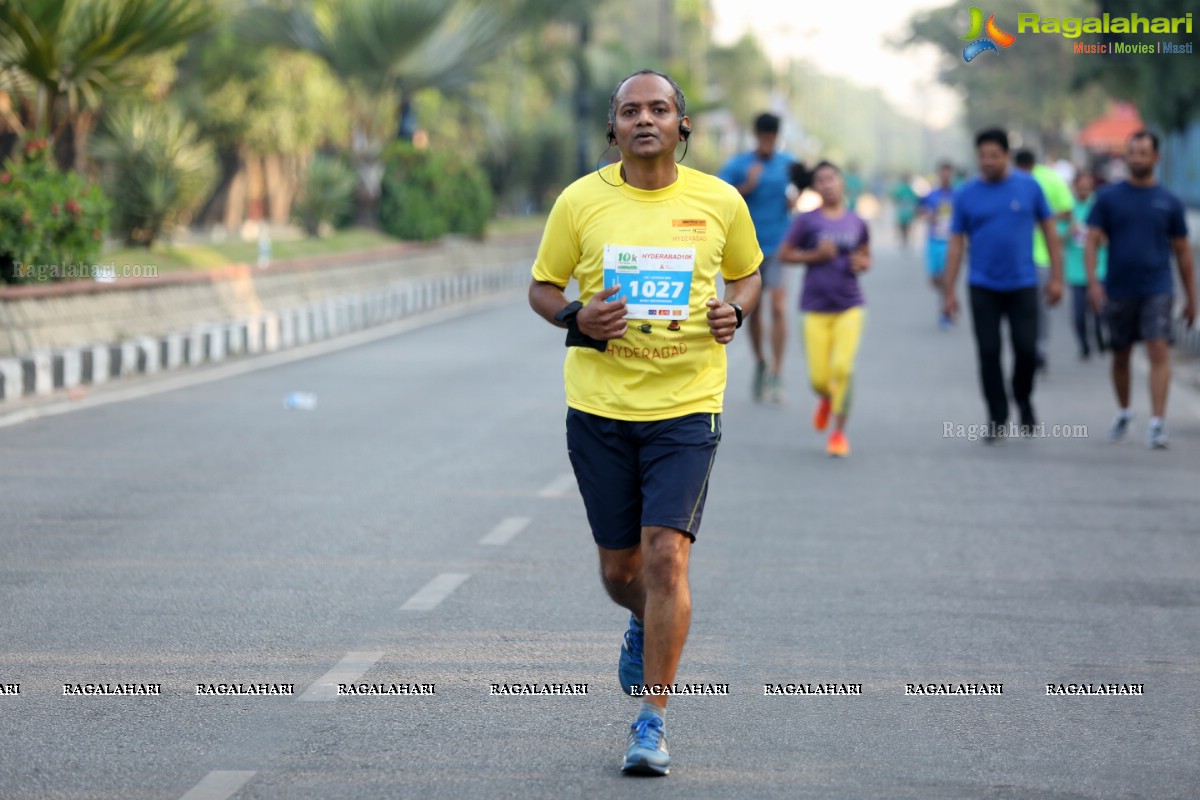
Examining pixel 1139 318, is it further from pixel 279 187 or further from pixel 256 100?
pixel 279 187

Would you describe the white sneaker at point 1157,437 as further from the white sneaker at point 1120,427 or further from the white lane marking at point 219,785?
the white lane marking at point 219,785

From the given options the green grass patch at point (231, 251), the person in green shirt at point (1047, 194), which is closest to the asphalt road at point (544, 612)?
the person in green shirt at point (1047, 194)

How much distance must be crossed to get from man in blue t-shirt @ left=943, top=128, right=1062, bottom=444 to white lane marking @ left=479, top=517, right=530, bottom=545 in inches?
159

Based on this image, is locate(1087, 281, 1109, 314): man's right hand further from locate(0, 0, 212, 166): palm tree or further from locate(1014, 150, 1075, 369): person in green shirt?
locate(0, 0, 212, 166): palm tree

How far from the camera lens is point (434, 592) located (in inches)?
316

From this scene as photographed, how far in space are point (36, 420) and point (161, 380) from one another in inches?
125

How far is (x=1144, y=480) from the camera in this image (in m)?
11.7

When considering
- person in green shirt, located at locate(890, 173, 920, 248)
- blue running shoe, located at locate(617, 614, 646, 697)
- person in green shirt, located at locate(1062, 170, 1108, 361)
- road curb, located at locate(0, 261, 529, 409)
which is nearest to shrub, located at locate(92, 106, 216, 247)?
road curb, located at locate(0, 261, 529, 409)

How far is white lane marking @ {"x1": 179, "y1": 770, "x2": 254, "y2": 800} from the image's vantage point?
512 centimetres

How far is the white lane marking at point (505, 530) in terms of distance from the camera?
9302 mm

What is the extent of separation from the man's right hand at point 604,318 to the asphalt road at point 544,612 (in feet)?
3.90

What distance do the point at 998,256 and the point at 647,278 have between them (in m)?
7.86

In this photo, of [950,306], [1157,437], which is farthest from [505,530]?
[1157,437]

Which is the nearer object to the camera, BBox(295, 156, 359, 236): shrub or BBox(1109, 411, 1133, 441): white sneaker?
BBox(1109, 411, 1133, 441): white sneaker
